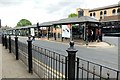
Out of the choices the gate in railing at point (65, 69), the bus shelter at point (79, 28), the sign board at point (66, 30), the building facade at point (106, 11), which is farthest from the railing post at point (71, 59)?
the building facade at point (106, 11)

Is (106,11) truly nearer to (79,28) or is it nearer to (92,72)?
(79,28)

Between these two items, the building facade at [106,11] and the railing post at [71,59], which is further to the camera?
the building facade at [106,11]

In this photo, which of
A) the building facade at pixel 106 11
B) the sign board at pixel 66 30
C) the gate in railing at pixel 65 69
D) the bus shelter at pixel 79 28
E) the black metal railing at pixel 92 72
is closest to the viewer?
the black metal railing at pixel 92 72

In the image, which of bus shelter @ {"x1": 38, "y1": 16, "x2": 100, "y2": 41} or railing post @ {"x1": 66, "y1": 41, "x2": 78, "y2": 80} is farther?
bus shelter @ {"x1": 38, "y1": 16, "x2": 100, "y2": 41}

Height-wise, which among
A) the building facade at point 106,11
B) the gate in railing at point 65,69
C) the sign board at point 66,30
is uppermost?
the building facade at point 106,11

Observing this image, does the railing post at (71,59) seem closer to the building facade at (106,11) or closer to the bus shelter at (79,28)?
the bus shelter at (79,28)

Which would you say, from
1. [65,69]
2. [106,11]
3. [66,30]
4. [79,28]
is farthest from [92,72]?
[106,11]

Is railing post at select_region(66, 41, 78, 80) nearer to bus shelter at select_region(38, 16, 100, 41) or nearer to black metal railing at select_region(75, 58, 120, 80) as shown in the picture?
black metal railing at select_region(75, 58, 120, 80)

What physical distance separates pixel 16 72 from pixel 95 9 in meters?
77.8

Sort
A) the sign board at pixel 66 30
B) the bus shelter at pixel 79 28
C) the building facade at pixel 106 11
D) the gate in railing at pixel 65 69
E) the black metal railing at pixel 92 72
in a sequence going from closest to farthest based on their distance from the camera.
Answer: the black metal railing at pixel 92 72, the gate in railing at pixel 65 69, the bus shelter at pixel 79 28, the sign board at pixel 66 30, the building facade at pixel 106 11

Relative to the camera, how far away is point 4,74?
23.9 ft

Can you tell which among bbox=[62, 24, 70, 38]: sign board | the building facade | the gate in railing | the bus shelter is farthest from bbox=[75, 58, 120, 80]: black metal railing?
the building facade

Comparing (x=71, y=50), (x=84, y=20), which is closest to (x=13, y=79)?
(x=71, y=50)

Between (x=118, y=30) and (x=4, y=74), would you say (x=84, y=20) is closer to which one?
(x=4, y=74)
